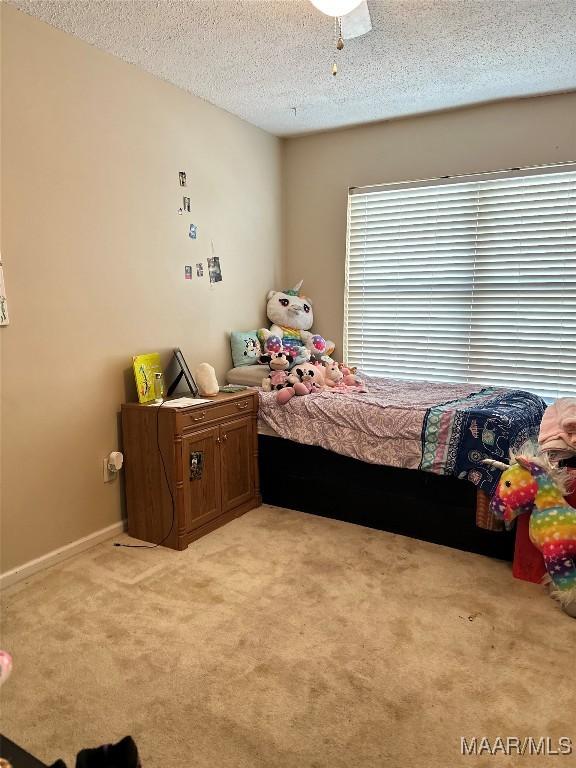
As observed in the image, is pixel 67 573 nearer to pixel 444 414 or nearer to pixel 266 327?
pixel 444 414

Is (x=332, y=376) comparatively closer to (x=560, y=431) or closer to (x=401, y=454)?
(x=401, y=454)

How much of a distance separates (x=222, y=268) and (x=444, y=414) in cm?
183

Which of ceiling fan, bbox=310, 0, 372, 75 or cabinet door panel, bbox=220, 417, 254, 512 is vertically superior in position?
ceiling fan, bbox=310, 0, 372, 75

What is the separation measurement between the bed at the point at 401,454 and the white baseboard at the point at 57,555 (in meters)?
0.98

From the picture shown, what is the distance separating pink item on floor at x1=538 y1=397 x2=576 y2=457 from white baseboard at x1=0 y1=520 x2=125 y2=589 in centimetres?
226

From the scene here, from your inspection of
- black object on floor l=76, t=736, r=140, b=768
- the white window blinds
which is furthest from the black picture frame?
black object on floor l=76, t=736, r=140, b=768

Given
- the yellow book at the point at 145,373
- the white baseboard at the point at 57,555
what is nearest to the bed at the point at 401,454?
the yellow book at the point at 145,373

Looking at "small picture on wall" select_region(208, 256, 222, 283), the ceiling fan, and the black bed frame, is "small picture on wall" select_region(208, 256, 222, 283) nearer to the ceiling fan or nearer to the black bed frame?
the black bed frame

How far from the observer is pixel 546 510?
7.18ft

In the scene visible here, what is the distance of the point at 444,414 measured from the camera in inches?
106

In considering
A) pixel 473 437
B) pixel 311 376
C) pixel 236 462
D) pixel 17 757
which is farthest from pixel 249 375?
pixel 17 757

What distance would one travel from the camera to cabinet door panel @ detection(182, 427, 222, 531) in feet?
8.91

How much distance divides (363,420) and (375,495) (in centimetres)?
44

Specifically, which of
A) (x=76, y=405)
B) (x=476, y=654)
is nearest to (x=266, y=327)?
(x=76, y=405)
